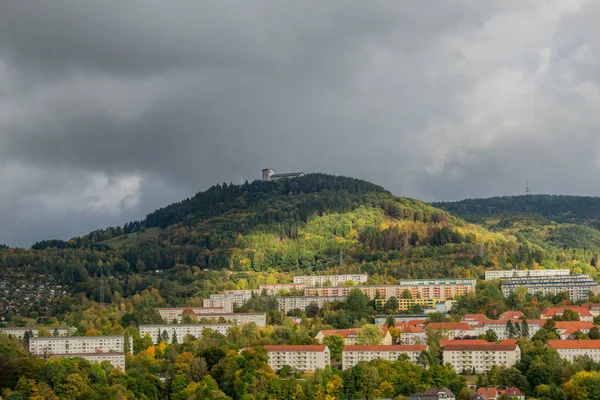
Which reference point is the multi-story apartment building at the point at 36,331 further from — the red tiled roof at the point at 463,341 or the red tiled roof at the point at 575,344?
the red tiled roof at the point at 575,344

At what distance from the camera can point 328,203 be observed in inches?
7215

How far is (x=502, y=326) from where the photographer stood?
100750 millimetres

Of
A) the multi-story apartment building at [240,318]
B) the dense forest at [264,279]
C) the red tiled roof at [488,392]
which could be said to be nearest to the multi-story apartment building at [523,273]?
the dense forest at [264,279]

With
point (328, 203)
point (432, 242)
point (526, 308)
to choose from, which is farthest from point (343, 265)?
point (526, 308)

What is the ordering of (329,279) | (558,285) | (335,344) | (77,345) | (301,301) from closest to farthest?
(335,344), (77,345), (558,285), (301,301), (329,279)

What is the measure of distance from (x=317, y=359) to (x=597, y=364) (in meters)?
23.0

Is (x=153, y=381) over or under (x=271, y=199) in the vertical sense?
under

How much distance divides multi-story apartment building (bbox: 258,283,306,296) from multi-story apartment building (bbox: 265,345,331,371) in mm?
41207

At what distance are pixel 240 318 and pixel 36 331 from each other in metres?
21.7

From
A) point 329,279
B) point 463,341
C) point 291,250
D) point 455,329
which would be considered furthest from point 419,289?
point 463,341

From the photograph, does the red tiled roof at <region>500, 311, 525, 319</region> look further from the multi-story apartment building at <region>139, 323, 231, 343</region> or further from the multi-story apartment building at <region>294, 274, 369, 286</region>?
the multi-story apartment building at <region>294, 274, 369, 286</region>

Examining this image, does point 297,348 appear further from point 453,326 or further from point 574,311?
point 574,311

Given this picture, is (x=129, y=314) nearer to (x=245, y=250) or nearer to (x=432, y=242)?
(x=245, y=250)

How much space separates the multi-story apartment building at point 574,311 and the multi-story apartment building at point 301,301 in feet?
93.7
